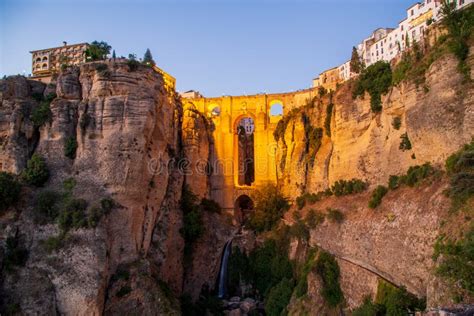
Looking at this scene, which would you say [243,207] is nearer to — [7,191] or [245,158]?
[245,158]

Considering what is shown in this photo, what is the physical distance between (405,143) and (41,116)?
72.8 feet

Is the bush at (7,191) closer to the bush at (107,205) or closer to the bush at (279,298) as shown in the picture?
the bush at (107,205)

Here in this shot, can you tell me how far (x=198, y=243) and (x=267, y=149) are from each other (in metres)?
10.5

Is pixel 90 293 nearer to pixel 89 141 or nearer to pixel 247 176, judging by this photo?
pixel 89 141

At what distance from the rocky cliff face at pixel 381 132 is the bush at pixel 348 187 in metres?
0.48

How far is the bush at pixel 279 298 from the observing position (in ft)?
95.5

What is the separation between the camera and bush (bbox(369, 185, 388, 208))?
26.9m

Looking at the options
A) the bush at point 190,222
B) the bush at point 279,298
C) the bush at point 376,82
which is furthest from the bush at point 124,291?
the bush at point 376,82

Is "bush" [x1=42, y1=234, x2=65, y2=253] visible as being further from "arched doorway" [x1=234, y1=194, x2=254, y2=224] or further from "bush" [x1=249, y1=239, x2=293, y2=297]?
"arched doorway" [x1=234, y1=194, x2=254, y2=224]

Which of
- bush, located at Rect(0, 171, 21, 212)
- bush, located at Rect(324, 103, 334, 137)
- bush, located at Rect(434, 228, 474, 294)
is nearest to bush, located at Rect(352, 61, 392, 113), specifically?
bush, located at Rect(324, 103, 334, 137)

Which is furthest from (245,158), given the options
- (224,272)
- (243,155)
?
(224,272)

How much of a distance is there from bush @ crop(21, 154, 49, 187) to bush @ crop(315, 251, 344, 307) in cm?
1687

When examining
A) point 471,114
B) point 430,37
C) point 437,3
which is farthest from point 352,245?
point 437,3

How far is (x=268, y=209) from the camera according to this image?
3694 cm
